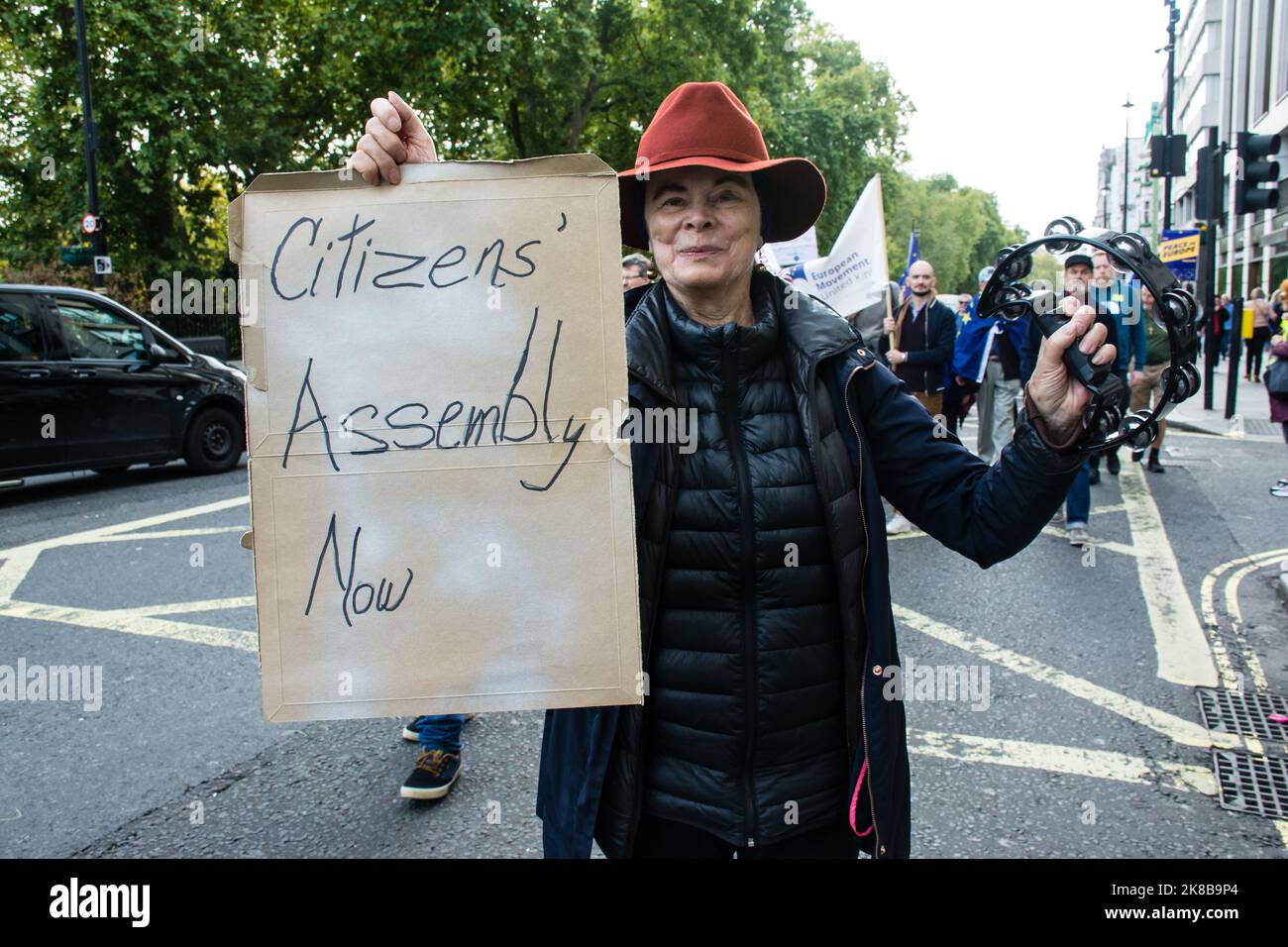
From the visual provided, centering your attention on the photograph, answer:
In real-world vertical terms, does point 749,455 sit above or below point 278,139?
below

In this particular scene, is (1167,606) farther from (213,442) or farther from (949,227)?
(949,227)

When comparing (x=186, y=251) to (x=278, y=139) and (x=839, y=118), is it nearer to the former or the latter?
(x=278, y=139)

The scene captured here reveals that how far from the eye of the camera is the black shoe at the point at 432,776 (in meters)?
3.51

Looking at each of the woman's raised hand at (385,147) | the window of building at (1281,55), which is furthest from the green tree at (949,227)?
the woman's raised hand at (385,147)

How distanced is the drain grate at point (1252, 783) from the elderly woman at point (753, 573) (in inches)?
90.6

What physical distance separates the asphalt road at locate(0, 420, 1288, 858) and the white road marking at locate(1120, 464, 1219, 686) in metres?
0.02

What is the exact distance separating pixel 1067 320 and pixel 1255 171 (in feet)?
35.1

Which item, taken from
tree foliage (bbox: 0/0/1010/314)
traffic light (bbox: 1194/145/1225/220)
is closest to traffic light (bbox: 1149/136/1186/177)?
traffic light (bbox: 1194/145/1225/220)

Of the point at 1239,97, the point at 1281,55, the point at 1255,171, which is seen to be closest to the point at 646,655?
the point at 1255,171

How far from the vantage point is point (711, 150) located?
72.0 inches

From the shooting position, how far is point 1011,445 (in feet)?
5.54

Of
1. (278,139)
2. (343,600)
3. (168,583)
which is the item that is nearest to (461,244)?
(343,600)
